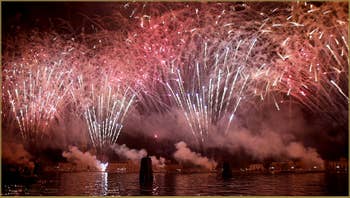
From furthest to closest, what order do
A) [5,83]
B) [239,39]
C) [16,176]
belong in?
[16,176] < [5,83] < [239,39]

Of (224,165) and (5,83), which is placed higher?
(5,83)

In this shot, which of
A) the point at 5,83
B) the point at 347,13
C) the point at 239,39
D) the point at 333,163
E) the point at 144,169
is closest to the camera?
the point at 347,13

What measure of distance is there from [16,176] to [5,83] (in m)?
13.4

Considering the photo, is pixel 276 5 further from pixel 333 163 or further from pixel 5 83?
pixel 333 163

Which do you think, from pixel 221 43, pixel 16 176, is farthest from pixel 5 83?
pixel 221 43

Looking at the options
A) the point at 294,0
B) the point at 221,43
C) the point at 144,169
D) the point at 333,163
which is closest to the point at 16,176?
the point at 144,169

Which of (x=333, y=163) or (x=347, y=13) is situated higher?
(x=347, y=13)

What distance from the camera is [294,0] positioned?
81.6 ft

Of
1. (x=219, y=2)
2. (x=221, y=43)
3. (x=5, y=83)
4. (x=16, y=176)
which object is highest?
(x=219, y=2)

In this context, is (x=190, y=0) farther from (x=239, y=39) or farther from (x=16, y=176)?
(x=16, y=176)

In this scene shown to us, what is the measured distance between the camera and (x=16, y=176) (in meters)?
41.6

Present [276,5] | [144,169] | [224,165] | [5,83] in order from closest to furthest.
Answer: [276,5]
[5,83]
[144,169]
[224,165]

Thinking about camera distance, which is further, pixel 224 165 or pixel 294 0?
pixel 224 165

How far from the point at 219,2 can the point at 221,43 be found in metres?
3.48
